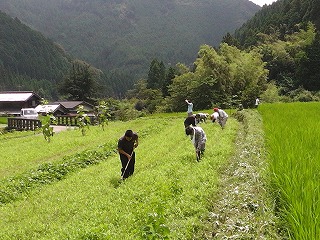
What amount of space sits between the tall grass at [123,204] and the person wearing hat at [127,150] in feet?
1.50

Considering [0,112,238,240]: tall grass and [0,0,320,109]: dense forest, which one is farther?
[0,0,320,109]: dense forest

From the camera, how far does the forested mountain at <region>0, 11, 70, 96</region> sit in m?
137

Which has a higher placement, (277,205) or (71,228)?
(277,205)

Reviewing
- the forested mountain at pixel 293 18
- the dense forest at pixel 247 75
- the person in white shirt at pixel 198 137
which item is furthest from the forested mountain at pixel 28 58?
the person in white shirt at pixel 198 137

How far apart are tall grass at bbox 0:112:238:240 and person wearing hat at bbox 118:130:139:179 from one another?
46cm

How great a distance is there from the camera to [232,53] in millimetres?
45469

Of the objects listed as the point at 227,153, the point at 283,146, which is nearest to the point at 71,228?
the point at 283,146

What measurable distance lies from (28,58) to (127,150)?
14973cm

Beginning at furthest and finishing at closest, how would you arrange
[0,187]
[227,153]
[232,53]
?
[232,53] < [227,153] < [0,187]

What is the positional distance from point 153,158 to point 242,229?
8587 millimetres

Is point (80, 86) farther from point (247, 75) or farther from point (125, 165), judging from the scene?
point (125, 165)

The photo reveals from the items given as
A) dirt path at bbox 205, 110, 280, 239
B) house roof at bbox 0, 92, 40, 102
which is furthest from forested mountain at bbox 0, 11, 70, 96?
dirt path at bbox 205, 110, 280, 239

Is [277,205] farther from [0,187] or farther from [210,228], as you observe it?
[0,187]

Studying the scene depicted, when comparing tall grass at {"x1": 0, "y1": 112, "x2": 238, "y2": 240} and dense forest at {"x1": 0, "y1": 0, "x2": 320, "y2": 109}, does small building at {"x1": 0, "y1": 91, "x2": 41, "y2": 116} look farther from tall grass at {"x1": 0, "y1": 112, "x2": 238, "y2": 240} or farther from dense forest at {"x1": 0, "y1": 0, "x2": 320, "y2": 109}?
tall grass at {"x1": 0, "y1": 112, "x2": 238, "y2": 240}
